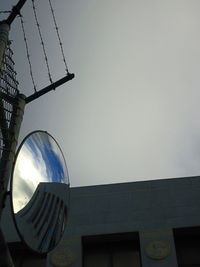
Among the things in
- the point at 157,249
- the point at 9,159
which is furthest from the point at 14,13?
the point at 157,249

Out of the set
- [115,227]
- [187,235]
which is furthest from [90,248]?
[187,235]

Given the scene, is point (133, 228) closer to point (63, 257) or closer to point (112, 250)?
point (112, 250)

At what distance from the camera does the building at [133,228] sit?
49.7 ft

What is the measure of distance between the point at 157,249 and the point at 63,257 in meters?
3.90

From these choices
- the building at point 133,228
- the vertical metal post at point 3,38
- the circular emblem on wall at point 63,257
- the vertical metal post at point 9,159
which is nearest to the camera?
the vertical metal post at point 9,159

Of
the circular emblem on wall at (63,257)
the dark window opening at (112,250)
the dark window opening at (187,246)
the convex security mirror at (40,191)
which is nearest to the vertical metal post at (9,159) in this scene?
the convex security mirror at (40,191)

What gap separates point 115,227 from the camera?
634 inches

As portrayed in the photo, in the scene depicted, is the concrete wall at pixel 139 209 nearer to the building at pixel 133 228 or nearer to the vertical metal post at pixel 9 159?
the building at pixel 133 228

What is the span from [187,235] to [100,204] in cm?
415

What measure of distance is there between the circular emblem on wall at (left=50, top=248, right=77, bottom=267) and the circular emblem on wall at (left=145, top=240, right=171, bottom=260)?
3085 mm

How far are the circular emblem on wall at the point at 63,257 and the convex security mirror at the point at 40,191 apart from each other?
9684 millimetres

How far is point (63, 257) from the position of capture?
594 inches

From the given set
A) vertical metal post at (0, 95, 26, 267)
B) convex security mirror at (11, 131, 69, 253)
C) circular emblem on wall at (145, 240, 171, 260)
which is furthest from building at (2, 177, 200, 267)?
vertical metal post at (0, 95, 26, 267)

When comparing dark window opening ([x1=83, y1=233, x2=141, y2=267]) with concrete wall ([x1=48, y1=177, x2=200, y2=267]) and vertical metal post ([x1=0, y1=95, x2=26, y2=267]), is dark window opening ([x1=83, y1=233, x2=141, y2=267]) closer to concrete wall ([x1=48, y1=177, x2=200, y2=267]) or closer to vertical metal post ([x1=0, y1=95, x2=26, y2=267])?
concrete wall ([x1=48, y1=177, x2=200, y2=267])
